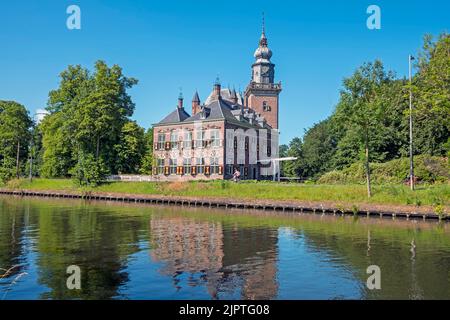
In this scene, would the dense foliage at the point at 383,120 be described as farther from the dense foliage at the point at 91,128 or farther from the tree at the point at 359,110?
the dense foliage at the point at 91,128

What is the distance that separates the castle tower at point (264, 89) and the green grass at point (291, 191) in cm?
2582

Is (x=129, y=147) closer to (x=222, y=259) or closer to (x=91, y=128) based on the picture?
(x=91, y=128)

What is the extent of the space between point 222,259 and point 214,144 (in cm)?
3974

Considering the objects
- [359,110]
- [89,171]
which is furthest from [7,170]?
[359,110]

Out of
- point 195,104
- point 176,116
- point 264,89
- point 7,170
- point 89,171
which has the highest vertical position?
point 264,89

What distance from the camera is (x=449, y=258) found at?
55.3 feet

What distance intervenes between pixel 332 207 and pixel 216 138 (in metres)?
23.6

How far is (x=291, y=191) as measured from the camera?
40750 mm

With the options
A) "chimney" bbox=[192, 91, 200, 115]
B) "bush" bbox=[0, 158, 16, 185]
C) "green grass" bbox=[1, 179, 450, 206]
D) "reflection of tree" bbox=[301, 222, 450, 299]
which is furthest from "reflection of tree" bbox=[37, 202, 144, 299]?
"bush" bbox=[0, 158, 16, 185]

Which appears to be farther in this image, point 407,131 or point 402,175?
point 407,131

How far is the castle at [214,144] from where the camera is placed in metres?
55.6

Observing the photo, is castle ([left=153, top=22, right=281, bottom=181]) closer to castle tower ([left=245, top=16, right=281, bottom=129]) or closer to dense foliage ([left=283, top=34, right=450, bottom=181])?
castle tower ([left=245, top=16, right=281, bottom=129])

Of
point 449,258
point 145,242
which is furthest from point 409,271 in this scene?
point 145,242
